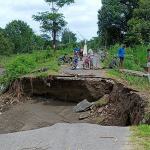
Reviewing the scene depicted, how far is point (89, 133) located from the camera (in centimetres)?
698

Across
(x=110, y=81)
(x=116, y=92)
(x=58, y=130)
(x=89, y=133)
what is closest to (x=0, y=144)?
(x=58, y=130)

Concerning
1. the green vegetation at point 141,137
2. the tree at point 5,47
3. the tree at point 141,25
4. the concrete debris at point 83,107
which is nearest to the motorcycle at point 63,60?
the concrete debris at point 83,107

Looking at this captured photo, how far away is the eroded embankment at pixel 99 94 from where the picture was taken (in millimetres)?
12148

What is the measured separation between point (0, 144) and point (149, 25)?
27.9 metres

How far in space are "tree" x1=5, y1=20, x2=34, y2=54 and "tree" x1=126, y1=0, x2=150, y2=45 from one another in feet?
107

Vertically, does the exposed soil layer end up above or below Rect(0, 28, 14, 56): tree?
below

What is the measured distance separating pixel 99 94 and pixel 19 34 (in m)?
50.0

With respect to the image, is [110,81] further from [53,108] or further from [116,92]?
[53,108]

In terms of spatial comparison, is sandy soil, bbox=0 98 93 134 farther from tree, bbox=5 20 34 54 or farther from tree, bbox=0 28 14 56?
tree, bbox=5 20 34 54

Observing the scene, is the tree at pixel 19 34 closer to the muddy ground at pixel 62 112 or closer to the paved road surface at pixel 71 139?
the muddy ground at pixel 62 112

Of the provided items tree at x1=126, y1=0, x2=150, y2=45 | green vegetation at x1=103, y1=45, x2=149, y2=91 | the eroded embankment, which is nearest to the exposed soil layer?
the eroded embankment

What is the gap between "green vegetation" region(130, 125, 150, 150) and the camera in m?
6.03

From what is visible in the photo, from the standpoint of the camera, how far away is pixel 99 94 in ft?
57.8

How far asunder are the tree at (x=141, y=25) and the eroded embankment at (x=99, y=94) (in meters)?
15.1
